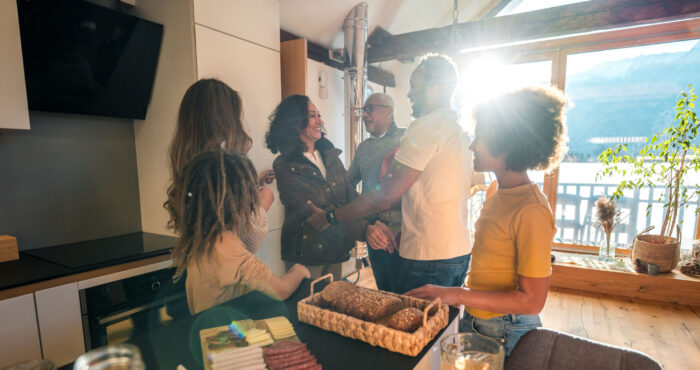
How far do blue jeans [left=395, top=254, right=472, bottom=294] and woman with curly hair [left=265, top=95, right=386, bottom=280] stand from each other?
0.40 meters

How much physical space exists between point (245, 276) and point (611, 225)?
3453 millimetres

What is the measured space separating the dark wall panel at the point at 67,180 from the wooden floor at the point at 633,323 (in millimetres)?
2996

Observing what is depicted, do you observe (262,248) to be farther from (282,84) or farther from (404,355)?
(404,355)

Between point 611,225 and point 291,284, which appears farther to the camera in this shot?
point 611,225

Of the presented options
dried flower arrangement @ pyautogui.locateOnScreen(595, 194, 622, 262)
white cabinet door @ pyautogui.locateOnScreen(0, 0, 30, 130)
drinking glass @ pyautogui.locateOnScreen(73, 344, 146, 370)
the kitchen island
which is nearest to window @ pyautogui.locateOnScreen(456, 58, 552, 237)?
Result: dried flower arrangement @ pyautogui.locateOnScreen(595, 194, 622, 262)

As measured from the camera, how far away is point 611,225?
10.4ft

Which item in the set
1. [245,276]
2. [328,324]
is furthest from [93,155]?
[328,324]

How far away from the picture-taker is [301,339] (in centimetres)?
82

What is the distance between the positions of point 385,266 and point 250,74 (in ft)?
4.37

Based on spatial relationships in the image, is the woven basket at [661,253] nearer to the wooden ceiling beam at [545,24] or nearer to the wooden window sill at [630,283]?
the wooden window sill at [630,283]

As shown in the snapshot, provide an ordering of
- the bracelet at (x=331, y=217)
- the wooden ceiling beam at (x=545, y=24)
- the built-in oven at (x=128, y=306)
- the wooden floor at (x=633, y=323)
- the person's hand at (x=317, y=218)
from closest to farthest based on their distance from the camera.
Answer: the built-in oven at (x=128, y=306), the bracelet at (x=331, y=217), the person's hand at (x=317, y=218), the wooden floor at (x=633, y=323), the wooden ceiling beam at (x=545, y=24)

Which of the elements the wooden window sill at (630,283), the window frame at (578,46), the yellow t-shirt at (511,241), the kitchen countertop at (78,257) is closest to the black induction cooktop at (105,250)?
the kitchen countertop at (78,257)

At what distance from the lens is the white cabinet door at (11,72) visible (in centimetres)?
141

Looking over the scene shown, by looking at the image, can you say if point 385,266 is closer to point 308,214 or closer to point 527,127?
point 308,214
